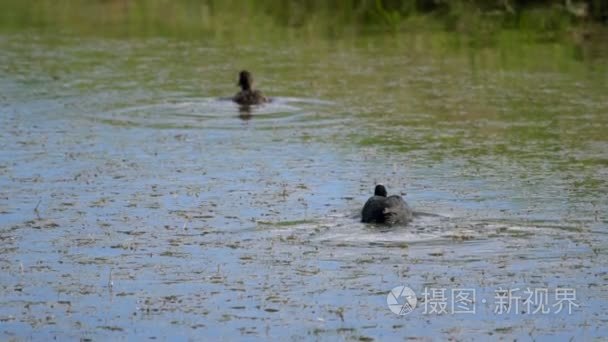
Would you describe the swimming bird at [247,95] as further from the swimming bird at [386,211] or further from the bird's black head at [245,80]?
the swimming bird at [386,211]

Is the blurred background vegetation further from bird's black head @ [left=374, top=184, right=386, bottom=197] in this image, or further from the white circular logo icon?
the white circular logo icon

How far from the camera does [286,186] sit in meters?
13.6

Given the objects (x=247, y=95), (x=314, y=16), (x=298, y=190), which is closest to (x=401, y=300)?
(x=298, y=190)

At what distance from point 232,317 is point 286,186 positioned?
4.45 metres

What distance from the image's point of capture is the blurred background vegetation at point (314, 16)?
26.5 m

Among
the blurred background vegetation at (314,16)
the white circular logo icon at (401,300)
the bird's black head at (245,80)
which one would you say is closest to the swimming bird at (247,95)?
the bird's black head at (245,80)

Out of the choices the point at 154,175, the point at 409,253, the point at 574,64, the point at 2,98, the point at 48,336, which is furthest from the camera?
the point at 574,64

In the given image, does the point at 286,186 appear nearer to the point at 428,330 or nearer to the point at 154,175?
the point at 154,175

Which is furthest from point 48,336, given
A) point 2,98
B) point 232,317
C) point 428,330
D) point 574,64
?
point 574,64

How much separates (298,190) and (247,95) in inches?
225

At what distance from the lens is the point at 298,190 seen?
1344 cm

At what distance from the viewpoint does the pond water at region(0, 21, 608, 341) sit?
372 inches

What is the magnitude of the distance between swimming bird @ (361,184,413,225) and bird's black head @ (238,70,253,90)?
7.47 m

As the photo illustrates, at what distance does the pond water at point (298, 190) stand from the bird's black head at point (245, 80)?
494mm
